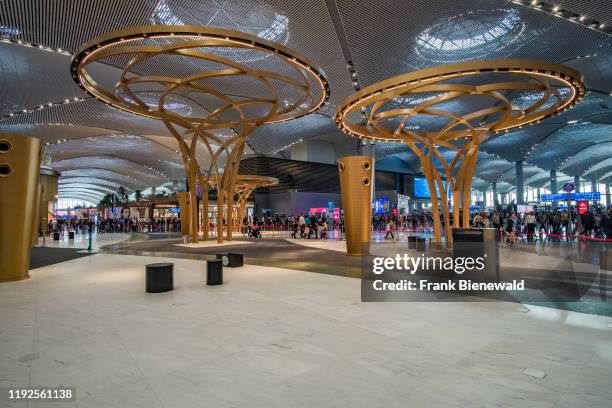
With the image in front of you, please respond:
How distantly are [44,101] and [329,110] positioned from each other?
63.2ft

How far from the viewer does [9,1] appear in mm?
12719

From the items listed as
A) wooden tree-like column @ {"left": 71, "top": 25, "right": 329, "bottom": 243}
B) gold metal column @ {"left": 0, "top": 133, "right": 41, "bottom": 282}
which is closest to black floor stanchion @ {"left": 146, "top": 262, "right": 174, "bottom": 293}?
gold metal column @ {"left": 0, "top": 133, "right": 41, "bottom": 282}

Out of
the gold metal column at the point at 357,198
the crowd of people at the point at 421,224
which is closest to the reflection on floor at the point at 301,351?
the gold metal column at the point at 357,198

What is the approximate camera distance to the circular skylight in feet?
51.3

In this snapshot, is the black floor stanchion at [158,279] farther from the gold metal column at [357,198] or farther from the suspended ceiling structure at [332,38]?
the gold metal column at [357,198]

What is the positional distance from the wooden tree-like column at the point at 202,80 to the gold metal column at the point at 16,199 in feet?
10.3

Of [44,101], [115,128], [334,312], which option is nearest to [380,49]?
[334,312]

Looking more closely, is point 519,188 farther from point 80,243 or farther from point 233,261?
point 80,243

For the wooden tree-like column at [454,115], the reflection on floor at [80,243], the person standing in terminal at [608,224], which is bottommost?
the reflection on floor at [80,243]

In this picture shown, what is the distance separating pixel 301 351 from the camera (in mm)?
3730

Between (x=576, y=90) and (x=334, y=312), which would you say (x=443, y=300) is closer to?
(x=334, y=312)

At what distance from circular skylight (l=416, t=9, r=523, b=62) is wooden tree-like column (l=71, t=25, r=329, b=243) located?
6.14 meters

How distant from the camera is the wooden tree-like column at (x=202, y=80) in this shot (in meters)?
9.48

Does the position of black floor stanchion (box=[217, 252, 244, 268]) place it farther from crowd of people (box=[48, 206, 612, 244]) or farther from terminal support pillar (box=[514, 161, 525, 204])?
terminal support pillar (box=[514, 161, 525, 204])
